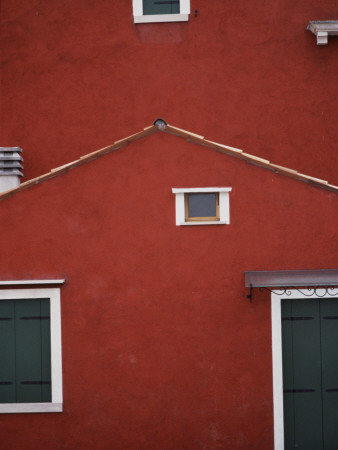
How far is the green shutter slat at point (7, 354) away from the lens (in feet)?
26.2

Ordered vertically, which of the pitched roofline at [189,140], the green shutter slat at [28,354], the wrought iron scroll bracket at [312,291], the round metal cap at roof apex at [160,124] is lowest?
the green shutter slat at [28,354]

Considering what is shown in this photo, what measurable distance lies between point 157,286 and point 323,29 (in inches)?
205

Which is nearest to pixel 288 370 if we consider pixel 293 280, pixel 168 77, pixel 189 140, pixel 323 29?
pixel 293 280

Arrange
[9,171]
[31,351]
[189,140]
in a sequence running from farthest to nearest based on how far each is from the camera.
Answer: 1. [9,171]
2. [31,351]
3. [189,140]

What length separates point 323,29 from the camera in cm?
990

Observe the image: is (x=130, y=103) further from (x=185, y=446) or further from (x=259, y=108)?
(x=185, y=446)

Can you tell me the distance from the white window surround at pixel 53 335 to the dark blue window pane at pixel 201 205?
2.05 metres

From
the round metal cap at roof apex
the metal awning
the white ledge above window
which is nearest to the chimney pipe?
the round metal cap at roof apex

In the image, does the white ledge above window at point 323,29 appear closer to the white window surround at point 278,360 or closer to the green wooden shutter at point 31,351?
the white window surround at point 278,360

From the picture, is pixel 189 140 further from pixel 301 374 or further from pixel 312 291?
pixel 301 374

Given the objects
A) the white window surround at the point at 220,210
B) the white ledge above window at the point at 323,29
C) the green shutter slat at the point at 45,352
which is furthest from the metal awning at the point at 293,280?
the white ledge above window at the point at 323,29

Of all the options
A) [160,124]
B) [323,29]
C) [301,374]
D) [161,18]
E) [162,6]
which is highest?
[162,6]

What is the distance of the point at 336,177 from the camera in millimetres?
10109

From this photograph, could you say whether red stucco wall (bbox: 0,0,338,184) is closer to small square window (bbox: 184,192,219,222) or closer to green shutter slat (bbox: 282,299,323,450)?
small square window (bbox: 184,192,219,222)
